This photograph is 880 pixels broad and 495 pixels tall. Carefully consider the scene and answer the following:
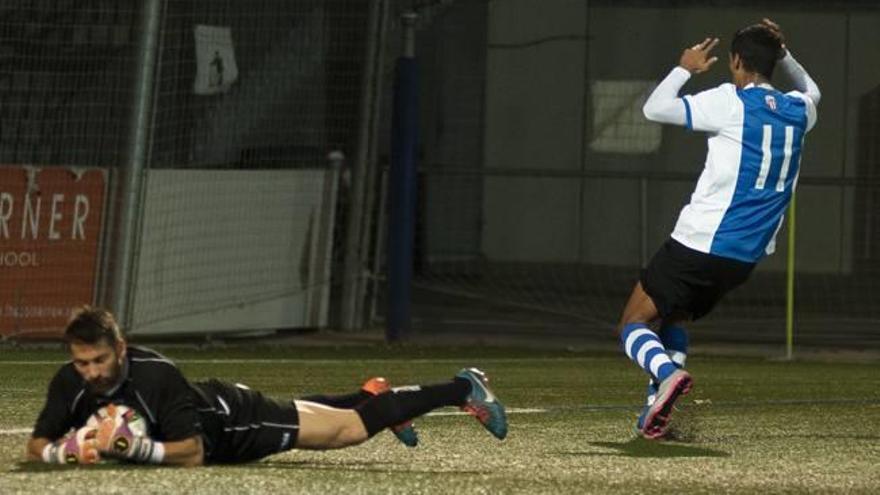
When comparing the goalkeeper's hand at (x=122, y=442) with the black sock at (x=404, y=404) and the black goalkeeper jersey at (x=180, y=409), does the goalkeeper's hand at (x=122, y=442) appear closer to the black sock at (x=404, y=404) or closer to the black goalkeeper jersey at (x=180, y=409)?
the black goalkeeper jersey at (x=180, y=409)

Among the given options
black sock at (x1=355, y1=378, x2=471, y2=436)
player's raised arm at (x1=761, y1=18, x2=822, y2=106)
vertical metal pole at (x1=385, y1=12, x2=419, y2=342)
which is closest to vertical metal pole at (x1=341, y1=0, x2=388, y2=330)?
vertical metal pole at (x1=385, y1=12, x2=419, y2=342)

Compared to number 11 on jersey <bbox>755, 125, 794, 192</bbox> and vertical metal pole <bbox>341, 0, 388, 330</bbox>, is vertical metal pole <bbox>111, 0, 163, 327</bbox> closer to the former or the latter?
vertical metal pole <bbox>341, 0, 388, 330</bbox>

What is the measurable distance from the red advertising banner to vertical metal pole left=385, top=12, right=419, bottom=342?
250 cm

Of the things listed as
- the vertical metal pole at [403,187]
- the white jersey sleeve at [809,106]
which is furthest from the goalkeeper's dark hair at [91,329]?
the vertical metal pole at [403,187]

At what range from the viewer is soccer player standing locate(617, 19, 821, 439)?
9.45 metres

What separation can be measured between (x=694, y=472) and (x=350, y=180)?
427 inches

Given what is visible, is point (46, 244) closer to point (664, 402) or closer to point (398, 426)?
point (664, 402)

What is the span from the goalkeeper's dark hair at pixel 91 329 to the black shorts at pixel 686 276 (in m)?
2.90

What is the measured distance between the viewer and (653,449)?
29.9ft

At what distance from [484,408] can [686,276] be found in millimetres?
1340

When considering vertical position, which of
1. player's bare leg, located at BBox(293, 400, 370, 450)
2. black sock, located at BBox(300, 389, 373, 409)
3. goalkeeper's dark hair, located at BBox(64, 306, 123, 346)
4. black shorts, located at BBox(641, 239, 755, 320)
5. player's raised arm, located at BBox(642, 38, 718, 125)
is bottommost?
player's bare leg, located at BBox(293, 400, 370, 450)

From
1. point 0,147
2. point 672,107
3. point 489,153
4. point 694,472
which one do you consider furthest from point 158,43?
point 694,472

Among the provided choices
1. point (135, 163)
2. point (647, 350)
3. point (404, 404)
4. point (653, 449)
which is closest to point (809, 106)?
point (647, 350)

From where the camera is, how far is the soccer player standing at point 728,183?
9453 millimetres
